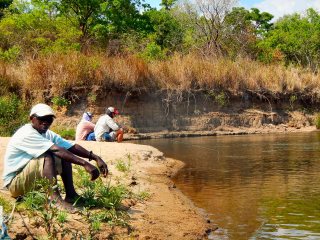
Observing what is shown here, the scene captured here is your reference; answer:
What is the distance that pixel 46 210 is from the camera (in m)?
5.53

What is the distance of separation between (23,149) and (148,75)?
62.3ft

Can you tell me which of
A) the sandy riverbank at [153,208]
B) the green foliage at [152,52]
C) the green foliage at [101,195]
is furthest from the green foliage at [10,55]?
→ the green foliage at [101,195]

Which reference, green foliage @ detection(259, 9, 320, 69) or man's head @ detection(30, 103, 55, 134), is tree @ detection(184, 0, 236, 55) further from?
man's head @ detection(30, 103, 55, 134)

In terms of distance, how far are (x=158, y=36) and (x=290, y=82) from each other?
474 inches

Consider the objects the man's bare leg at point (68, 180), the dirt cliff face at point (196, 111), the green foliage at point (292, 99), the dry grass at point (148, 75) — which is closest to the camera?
the man's bare leg at point (68, 180)

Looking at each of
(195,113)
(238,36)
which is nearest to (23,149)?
(195,113)

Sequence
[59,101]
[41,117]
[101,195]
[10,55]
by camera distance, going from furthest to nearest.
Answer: [10,55] < [59,101] < [101,195] < [41,117]

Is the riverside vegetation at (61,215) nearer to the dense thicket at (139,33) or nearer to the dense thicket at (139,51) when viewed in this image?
the dense thicket at (139,51)

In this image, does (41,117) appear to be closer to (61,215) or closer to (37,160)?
(37,160)

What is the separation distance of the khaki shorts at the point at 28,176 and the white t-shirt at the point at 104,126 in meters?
8.27

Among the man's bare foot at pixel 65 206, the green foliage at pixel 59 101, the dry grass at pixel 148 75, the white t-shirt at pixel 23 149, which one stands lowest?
the man's bare foot at pixel 65 206

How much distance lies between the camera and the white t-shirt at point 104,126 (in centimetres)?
1445

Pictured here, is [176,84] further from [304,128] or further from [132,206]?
[132,206]

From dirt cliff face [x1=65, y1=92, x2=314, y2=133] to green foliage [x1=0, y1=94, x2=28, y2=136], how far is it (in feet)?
19.6
